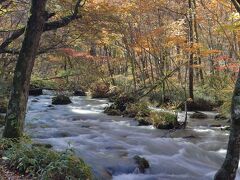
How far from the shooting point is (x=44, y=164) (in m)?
6.79

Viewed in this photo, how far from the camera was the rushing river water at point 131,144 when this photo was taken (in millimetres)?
8977

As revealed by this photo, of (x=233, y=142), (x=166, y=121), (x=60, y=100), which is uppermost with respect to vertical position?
(x=233, y=142)

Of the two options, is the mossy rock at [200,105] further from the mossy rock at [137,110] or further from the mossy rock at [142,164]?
the mossy rock at [142,164]

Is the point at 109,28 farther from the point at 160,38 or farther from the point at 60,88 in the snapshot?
the point at 160,38

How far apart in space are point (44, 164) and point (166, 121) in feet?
27.3

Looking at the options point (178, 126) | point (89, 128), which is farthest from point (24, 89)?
point (178, 126)

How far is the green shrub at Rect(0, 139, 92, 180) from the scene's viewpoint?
6285mm

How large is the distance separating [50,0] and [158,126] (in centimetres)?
673

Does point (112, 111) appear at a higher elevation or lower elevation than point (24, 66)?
lower

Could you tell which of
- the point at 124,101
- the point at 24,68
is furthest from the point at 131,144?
the point at 124,101

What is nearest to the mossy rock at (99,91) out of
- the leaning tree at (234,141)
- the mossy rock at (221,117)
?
the mossy rock at (221,117)

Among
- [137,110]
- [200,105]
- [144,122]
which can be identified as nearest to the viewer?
[144,122]

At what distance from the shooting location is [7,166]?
22.6 feet

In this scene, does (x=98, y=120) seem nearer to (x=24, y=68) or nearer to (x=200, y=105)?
(x=200, y=105)
